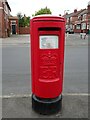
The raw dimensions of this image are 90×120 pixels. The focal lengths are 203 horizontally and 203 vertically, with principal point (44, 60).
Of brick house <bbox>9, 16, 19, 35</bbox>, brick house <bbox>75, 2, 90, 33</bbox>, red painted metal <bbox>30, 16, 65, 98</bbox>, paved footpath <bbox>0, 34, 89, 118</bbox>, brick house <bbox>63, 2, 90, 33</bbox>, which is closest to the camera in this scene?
red painted metal <bbox>30, 16, 65, 98</bbox>

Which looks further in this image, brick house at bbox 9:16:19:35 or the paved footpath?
brick house at bbox 9:16:19:35

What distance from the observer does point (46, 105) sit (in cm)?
379

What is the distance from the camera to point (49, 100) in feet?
12.6

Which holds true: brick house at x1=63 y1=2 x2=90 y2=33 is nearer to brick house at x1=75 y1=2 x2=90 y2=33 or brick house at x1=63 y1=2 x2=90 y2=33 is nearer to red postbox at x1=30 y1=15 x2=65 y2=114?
brick house at x1=75 y1=2 x2=90 y2=33

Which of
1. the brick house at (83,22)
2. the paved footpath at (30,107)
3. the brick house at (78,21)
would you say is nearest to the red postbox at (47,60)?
the paved footpath at (30,107)

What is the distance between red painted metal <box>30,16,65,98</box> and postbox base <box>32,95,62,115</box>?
3.8 inches

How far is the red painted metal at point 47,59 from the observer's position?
353cm

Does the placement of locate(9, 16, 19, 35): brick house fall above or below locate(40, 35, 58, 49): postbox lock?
above

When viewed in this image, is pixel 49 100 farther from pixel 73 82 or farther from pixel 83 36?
pixel 83 36

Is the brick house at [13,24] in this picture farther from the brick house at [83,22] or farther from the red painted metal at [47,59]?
the red painted metal at [47,59]

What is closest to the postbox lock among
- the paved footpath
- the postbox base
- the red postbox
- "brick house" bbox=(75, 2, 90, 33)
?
the red postbox

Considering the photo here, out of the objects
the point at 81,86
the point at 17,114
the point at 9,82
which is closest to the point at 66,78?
the point at 81,86

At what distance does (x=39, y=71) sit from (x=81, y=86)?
2.21 m

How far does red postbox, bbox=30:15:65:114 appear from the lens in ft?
11.7
